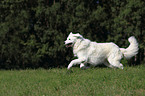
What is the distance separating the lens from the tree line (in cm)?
1518

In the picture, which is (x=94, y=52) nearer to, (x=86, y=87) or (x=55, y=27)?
(x=86, y=87)

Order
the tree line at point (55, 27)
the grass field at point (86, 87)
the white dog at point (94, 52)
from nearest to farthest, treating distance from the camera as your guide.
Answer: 1. the grass field at point (86, 87)
2. the white dog at point (94, 52)
3. the tree line at point (55, 27)

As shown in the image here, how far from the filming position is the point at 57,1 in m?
17.4

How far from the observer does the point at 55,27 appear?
A: 1628cm

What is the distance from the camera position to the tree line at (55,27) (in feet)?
49.8

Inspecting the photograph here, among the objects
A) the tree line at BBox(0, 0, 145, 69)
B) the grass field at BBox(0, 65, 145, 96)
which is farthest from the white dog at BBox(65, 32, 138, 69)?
the tree line at BBox(0, 0, 145, 69)

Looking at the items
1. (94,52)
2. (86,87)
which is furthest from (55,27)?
(86,87)

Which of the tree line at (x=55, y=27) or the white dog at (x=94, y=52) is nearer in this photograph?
the white dog at (x=94, y=52)

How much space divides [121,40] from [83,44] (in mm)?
7341

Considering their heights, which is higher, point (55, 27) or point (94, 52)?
Result: point (94, 52)

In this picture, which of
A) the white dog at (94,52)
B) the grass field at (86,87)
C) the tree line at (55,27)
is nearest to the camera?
the grass field at (86,87)

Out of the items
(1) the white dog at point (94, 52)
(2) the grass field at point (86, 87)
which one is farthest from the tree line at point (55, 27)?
(2) the grass field at point (86, 87)

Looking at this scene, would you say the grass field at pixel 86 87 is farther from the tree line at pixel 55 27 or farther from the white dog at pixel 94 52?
the tree line at pixel 55 27

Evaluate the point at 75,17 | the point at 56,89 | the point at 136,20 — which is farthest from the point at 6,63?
the point at 56,89
